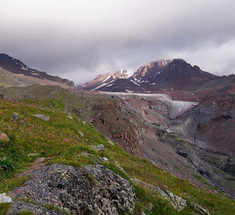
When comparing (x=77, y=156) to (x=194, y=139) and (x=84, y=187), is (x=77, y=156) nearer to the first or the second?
(x=84, y=187)

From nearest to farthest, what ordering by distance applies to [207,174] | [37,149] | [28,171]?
[28,171] < [37,149] < [207,174]

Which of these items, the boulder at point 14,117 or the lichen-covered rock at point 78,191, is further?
the boulder at point 14,117

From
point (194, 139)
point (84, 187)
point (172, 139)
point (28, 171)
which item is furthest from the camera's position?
point (194, 139)

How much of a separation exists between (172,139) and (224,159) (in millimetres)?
36126

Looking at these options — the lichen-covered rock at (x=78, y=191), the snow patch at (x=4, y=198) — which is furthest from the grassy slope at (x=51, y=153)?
the lichen-covered rock at (x=78, y=191)

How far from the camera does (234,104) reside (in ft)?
655

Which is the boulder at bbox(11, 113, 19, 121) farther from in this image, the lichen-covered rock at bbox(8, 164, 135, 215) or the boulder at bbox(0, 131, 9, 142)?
the lichen-covered rock at bbox(8, 164, 135, 215)

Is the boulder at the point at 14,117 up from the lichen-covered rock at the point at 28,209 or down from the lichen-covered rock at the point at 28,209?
up

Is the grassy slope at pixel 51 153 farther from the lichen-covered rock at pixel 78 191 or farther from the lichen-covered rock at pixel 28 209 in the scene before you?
the lichen-covered rock at pixel 78 191

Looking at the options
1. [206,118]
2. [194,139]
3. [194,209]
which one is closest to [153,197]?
[194,209]

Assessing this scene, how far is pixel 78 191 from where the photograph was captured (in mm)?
11352

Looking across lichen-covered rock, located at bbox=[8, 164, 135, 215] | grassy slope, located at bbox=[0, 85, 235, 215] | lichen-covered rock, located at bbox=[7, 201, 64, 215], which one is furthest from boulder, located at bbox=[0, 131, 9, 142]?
lichen-covered rock, located at bbox=[7, 201, 64, 215]

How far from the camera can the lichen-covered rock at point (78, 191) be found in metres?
10.2

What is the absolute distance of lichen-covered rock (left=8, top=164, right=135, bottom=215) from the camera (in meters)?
10.2
